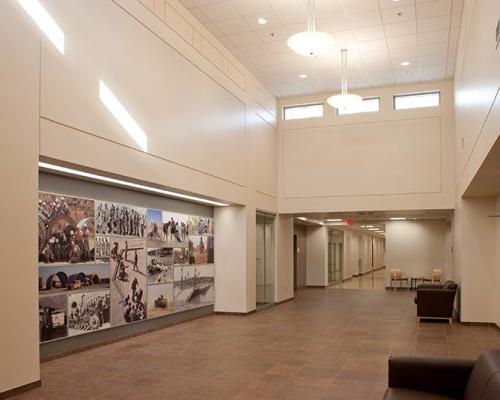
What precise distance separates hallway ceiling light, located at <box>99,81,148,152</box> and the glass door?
657cm

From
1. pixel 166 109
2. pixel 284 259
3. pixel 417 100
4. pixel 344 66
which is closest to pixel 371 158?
pixel 417 100

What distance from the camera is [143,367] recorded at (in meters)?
7.38

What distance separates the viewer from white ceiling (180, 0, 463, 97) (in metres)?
10.5

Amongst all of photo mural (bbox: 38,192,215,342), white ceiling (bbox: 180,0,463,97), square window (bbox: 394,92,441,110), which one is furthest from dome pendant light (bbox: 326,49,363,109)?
photo mural (bbox: 38,192,215,342)

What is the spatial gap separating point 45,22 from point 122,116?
6.52 feet

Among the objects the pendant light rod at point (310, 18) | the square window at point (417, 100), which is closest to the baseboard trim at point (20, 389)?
the pendant light rod at point (310, 18)

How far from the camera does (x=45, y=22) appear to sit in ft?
21.8

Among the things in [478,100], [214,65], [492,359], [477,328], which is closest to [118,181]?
[214,65]

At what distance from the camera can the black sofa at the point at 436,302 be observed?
39.5 feet

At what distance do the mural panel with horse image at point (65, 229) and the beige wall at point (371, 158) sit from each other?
864cm

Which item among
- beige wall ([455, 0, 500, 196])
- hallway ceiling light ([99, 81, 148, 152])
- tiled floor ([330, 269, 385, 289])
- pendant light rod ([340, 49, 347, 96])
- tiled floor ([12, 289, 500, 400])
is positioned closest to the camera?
beige wall ([455, 0, 500, 196])

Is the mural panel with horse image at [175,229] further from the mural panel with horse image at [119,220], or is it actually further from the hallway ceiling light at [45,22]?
the hallway ceiling light at [45,22]

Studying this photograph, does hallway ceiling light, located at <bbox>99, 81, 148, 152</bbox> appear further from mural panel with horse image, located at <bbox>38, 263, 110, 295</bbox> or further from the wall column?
the wall column

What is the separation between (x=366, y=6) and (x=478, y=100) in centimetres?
421
